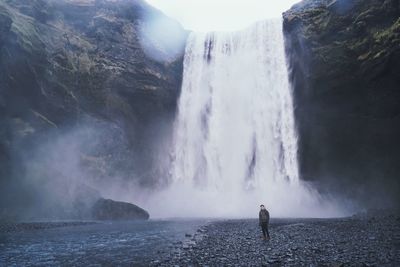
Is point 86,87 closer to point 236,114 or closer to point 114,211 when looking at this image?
point 114,211

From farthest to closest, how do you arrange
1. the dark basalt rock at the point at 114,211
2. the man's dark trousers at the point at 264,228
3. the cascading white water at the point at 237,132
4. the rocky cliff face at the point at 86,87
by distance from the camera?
the cascading white water at the point at 237,132 → the rocky cliff face at the point at 86,87 → the dark basalt rock at the point at 114,211 → the man's dark trousers at the point at 264,228

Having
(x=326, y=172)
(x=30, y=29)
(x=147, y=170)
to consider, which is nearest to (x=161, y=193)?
(x=147, y=170)

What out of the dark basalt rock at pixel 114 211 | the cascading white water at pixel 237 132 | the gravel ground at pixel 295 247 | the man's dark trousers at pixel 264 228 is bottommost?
the gravel ground at pixel 295 247

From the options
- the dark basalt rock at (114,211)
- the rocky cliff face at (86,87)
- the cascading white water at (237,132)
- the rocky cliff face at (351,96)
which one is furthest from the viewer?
the cascading white water at (237,132)

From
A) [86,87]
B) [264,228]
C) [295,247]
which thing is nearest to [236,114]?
[86,87]

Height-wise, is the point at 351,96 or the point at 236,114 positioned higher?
the point at 236,114

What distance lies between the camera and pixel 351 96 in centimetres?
3625

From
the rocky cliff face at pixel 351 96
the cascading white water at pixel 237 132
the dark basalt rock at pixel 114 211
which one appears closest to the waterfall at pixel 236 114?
the cascading white water at pixel 237 132

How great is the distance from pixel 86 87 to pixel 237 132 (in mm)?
17982

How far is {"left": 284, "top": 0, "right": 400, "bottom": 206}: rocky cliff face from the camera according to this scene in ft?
112

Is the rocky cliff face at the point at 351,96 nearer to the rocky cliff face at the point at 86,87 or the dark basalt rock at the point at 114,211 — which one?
the rocky cliff face at the point at 86,87

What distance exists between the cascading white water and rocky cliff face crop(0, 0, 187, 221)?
2763 millimetres

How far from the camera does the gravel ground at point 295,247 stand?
11.6m

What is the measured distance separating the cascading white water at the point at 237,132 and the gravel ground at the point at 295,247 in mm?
15948
